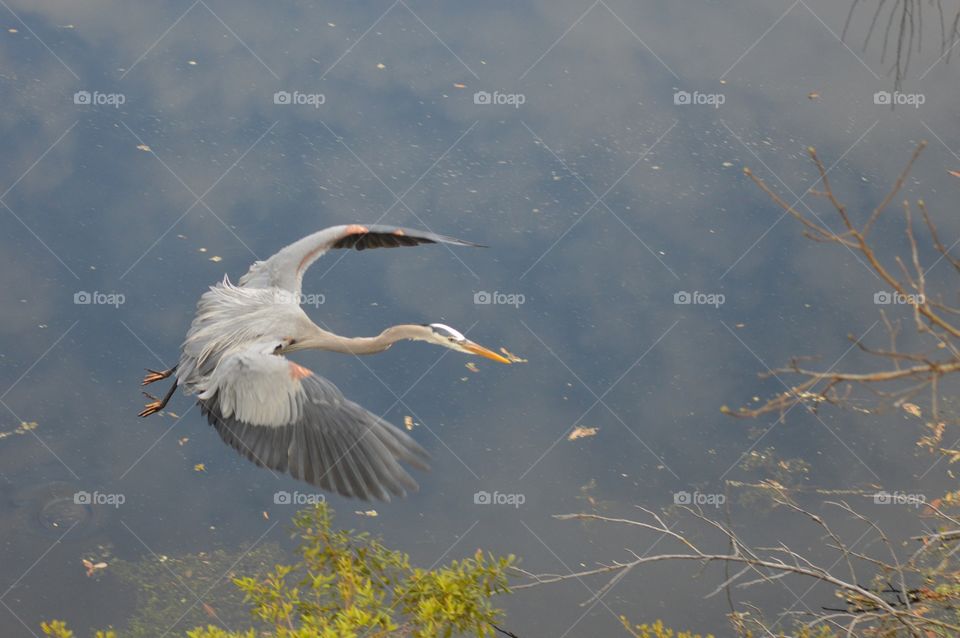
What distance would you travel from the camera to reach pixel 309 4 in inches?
253

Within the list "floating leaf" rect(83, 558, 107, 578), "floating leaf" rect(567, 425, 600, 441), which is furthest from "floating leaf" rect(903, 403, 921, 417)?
"floating leaf" rect(83, 558, 107, 578)

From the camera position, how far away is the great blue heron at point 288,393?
138 inches

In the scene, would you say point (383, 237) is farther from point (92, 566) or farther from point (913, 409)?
point (913, 409)

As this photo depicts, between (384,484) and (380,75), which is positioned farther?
(380,75)

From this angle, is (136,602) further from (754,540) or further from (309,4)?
(309,4)

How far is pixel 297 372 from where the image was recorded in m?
3.61

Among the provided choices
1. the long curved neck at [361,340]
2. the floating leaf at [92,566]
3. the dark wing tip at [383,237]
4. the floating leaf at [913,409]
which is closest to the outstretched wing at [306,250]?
the dark wing tip at [383,237]

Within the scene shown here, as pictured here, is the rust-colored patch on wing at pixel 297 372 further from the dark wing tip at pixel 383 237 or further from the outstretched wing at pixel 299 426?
the dark wing tip at pixel 383 237

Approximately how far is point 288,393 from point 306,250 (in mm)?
698

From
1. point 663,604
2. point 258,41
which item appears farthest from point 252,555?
point 258,41

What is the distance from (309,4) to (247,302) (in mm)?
2896

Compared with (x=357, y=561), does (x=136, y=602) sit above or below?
below

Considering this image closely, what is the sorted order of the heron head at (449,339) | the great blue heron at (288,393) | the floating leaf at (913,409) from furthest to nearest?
1. the floating leaf at (913,409)
2. the heron head at (449,339)
3. the great blue heron at (288,393)

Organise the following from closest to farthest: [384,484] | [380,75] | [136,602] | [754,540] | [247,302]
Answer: [384,484] → [247,302] → [136,602] → [754,540] → [380,75]
